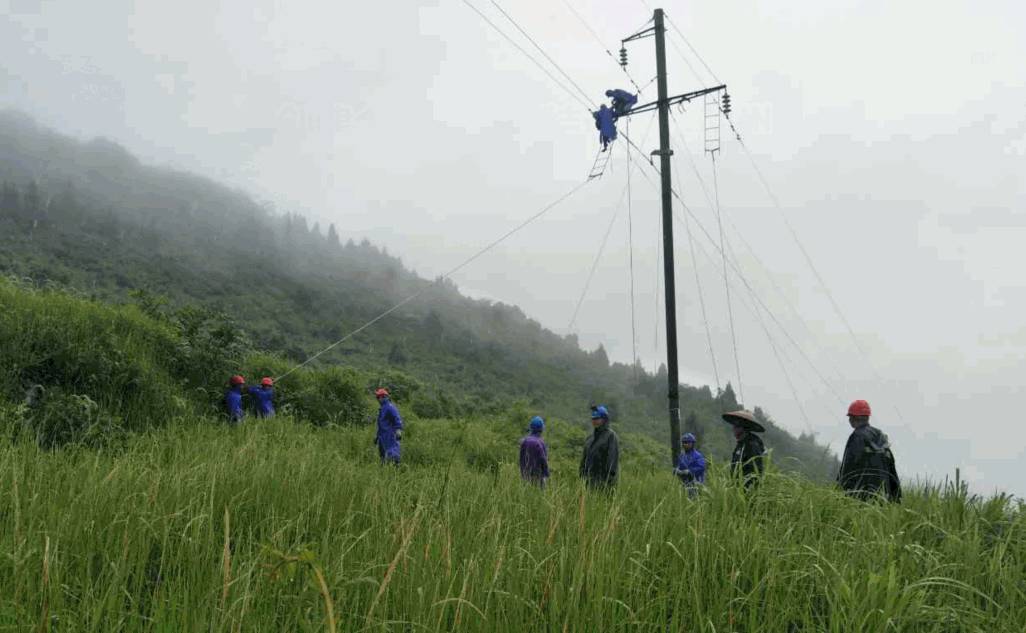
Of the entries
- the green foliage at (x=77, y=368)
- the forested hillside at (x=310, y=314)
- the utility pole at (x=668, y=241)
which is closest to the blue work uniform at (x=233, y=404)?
the green foliage at (x=77, y=368)

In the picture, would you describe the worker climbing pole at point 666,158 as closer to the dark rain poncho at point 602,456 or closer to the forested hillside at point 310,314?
the dark rain poncho at point 602,456

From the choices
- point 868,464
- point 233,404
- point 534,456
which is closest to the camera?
point 868,464

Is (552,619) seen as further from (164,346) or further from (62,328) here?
(164,346)

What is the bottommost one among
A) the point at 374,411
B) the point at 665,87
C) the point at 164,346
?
the point at 374,411

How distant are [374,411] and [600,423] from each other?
10.9m

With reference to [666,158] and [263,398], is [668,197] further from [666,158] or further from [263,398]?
[263,398]

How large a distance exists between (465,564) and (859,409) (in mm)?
4972

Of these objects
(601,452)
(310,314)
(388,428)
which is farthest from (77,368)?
(310,314)

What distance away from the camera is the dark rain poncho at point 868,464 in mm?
5348

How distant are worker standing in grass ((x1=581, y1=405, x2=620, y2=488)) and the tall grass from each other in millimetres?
3207

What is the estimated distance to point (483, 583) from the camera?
93.9 inches

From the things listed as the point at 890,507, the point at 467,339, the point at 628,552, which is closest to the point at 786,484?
the point at 890,507

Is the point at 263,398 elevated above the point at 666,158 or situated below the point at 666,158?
below

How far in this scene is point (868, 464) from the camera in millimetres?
5465
